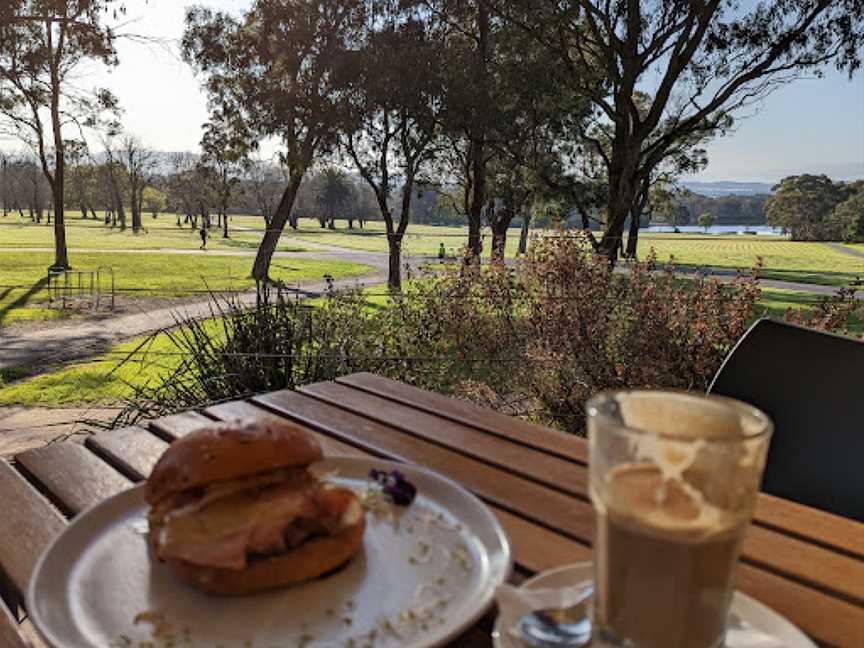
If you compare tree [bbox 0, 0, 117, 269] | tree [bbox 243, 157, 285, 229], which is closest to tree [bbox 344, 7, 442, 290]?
tree [bbox 243, 157, 285, 229]

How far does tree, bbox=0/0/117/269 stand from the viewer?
7.73 m

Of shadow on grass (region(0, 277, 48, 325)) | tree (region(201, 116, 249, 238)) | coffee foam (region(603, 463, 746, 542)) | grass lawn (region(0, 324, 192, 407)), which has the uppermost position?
tree (region(201, 116, 249, 238))

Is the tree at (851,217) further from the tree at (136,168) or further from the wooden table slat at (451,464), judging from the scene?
the tree at (136,168)

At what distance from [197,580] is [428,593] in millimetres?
246

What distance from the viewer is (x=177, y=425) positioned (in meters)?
1.31

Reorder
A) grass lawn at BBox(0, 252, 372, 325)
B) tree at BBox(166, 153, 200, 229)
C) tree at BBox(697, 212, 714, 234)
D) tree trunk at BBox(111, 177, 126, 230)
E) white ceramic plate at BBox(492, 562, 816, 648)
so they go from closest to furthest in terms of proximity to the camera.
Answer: white ceramic plate at BBox(492, 562, 816, 648)
grass lawn at BBox(0, 252, 372, 325)
tree at BBox(697, 212, 714, 234)
tree trunk at BBox(111, 177, 126, 230)
tree at BBox(166, 153, 200, 229)

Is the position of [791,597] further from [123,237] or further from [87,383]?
[123,237]

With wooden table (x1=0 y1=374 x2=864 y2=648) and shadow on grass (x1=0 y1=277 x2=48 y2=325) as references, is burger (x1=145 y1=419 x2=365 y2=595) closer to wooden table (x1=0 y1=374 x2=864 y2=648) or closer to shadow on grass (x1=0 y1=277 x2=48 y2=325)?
wooden table (x1=0 y1=374 x2=864 y2=648)

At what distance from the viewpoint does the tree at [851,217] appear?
46.5 ft

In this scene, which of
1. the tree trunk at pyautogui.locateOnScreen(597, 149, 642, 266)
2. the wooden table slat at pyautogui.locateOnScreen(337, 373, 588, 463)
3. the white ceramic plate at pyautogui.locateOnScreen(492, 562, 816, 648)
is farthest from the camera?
the tree trunk at pyautogui.locateOnScreen(597, 149, 642, 266)

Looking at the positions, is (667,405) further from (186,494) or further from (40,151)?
(40,151)

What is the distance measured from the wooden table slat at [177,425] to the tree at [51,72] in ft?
25.2

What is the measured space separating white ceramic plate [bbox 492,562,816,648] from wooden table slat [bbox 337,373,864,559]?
0.32 metres

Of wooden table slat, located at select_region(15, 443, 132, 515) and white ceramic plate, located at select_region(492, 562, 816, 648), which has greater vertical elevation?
white ceramic plate, located at select_region(492, 562, 816, 648)
